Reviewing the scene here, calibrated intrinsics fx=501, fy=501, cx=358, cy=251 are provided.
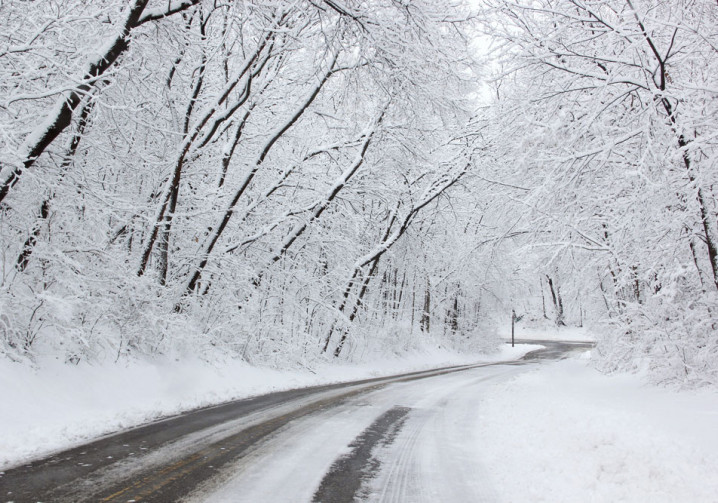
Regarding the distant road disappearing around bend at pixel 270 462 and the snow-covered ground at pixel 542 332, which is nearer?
the distant road disappearing around bend at pixel 270 462

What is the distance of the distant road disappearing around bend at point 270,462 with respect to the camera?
4.79 meters

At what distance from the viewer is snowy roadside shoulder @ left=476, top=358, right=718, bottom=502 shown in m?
5.13

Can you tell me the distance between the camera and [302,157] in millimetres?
17047

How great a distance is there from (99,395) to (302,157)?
10122 mm

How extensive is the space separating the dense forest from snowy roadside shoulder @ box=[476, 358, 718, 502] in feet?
5.55

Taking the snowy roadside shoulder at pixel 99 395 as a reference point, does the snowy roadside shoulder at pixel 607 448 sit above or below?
below

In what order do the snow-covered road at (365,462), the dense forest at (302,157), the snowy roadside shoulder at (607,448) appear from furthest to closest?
the dense forest at (302,157) → the snowy roadside shoulder at (607,448) → the snow-covered road at (365,462)

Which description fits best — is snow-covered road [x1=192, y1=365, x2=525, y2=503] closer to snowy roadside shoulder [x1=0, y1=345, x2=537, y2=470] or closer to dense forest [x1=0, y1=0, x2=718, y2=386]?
snowy roadside shoulder [x1=0, y1=345, x2=537, y2=470]

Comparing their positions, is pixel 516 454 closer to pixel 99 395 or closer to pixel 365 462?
pixel 365 462

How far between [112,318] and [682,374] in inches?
471

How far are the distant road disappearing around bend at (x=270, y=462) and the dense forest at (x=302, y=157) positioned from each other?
285 centimetres

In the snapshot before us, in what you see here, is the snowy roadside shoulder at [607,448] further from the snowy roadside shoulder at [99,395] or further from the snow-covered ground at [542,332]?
the snow-covered ground at [542,332]

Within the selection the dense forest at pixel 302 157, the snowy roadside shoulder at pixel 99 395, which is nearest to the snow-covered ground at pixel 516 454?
the dense forest at pixel 302 157

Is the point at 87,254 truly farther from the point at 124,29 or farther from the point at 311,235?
the point at 311,235
